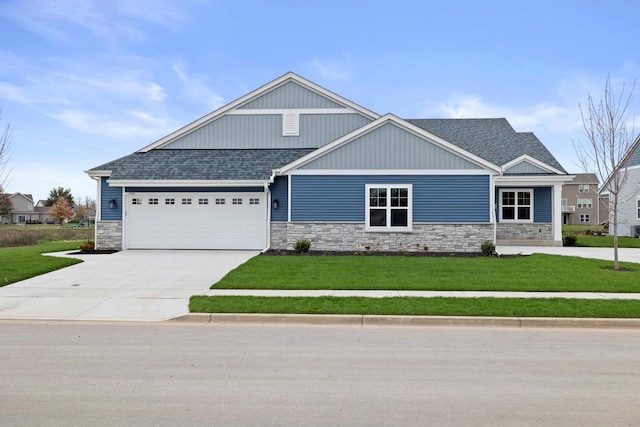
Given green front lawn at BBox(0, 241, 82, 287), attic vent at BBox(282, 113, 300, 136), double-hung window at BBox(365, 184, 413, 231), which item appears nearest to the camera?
green front lawn at BBox(0, 241, 82, 287)

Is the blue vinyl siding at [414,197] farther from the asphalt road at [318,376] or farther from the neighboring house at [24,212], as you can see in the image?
the neighboring house at [24,212]

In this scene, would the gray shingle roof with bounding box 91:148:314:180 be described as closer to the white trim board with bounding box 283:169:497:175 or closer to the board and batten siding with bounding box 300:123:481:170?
the white trim board with bounding box 283:169:497:175

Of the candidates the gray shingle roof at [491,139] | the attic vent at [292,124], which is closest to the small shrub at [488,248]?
the gray shingle roof at [491,139]

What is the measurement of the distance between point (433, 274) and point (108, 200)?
1423 cm

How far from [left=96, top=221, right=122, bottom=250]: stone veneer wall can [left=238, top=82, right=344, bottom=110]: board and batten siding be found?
7976 mm

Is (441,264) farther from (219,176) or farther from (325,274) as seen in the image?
(219,176)

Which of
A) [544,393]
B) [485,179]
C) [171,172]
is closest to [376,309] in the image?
[544,393]

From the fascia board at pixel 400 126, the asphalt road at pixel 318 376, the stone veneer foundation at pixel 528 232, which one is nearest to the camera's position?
the asphalt road at pixel 318 376

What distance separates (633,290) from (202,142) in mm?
17861

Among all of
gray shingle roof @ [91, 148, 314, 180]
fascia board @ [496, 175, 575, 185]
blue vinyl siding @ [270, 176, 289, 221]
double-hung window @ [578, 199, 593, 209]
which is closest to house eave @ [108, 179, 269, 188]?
gray shingle roof @ [91, 148, 314, 180]

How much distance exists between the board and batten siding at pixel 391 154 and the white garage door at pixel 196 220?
352 centimetres

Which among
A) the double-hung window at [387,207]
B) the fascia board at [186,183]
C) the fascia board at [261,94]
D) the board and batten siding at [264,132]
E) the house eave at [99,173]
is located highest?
the fascia board at [261,94]

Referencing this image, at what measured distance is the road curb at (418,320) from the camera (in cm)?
778

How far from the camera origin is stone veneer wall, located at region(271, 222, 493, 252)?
17500 millimetres
